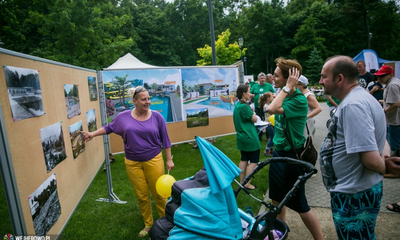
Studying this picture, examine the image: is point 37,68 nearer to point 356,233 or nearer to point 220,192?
point 220,192

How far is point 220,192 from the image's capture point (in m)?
1.96

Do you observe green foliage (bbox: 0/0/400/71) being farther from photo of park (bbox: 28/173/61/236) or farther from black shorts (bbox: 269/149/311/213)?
black shorts (bbox: 269/149/311/213)

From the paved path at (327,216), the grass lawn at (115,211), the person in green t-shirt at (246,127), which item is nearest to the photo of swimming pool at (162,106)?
the grass lawn at (115,211)

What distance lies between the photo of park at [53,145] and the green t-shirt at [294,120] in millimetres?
2491

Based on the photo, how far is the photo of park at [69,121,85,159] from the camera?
9.60 feet

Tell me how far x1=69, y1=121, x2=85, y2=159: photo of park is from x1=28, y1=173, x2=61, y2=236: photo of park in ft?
2.25

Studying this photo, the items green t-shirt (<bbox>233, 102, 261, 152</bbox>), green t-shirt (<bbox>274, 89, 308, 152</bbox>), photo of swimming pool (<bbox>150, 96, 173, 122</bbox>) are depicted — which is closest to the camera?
green t-shirt (<bbox>274, 89, 308, 152</bbox>)

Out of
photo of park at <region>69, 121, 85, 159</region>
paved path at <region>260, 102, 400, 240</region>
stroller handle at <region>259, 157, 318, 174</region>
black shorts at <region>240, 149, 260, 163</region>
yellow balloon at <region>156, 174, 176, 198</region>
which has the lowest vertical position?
paved path at <region>260, 102, 400, 240</region>

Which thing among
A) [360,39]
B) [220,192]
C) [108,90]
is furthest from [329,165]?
[360,39]

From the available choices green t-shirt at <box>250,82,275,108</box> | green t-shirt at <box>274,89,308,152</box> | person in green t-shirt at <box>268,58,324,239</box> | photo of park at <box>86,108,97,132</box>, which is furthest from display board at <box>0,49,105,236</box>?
green t-shirt at <box>250,82,275,108</box>

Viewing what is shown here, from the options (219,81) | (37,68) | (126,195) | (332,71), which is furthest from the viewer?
(219,81)

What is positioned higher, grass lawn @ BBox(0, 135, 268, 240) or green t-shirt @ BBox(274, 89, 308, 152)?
green t-shirt @ BBox(274, 89, 308, 152)

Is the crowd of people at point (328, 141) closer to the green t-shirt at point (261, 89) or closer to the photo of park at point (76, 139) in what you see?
the photo of park at point (76, 139)

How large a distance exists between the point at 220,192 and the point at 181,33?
54093mm
